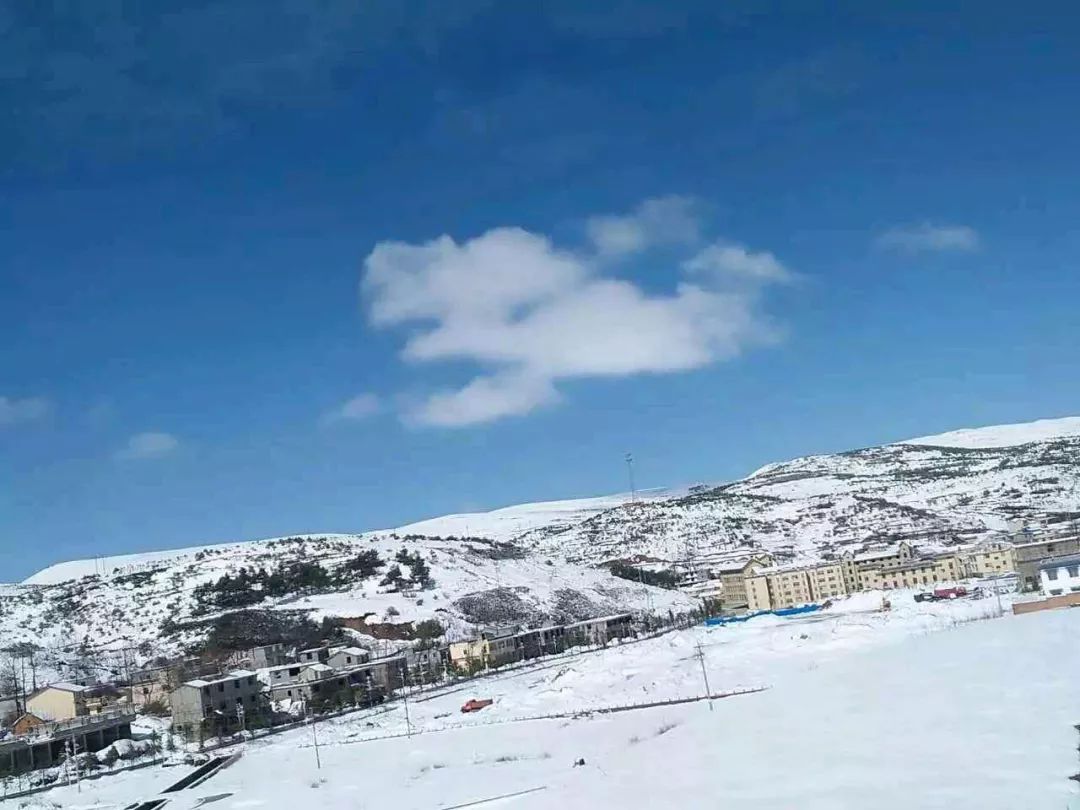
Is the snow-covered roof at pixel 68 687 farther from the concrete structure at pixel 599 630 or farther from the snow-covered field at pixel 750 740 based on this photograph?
the concrete structure at pixel 599 630

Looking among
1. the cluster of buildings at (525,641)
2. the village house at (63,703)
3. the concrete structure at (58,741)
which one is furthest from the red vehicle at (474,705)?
the village house at (63,703)

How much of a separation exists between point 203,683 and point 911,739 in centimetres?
3054

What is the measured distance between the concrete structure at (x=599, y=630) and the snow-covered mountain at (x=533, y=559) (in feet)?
22.8

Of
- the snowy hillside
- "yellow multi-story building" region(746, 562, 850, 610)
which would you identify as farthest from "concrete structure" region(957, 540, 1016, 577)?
the snowy hillside

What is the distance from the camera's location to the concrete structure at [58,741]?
31.0 m

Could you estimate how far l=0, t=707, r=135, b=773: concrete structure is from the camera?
31.0 m

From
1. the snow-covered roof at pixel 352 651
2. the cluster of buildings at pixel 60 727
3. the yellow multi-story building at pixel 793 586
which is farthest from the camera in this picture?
the yellow multi-story building at pixel 793 586

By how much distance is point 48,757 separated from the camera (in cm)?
3167

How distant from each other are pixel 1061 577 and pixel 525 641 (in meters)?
26.8

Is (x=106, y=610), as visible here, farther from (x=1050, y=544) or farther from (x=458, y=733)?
(x=1050, y=544)

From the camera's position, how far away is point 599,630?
53.3 m

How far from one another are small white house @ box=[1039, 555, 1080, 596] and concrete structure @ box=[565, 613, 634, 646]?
24143mm

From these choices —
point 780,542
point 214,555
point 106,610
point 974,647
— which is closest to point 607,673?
point 974,647

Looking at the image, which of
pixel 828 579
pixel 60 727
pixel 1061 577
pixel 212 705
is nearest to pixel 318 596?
pixel 212 705
